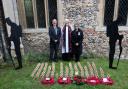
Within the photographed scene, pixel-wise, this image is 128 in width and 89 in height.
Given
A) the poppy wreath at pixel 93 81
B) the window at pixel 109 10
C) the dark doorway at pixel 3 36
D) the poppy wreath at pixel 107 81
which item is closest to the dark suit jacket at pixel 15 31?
the dark doorway at pixel 3 36

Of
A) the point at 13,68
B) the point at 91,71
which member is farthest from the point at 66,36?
the point at 13,68

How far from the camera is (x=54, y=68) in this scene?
7758 millimetres

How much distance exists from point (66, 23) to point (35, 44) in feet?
6.62

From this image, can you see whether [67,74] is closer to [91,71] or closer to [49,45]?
[91,71]

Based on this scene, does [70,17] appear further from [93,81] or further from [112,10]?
[93,81]

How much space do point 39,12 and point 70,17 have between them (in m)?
1.50

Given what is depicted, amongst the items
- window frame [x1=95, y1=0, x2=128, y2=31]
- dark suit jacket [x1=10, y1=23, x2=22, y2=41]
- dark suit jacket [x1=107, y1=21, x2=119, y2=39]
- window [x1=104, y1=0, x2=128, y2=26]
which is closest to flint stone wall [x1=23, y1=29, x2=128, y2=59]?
window frame [x1=95, y1=0, x2=128, y2=31]

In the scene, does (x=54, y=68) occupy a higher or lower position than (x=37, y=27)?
lower

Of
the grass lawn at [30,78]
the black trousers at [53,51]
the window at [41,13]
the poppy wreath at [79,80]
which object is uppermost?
the window at [41,13]

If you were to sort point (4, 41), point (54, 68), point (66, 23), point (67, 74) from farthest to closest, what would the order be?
point (4, 41)
point (66, 23)
point (54, 68)
point (67, 74)

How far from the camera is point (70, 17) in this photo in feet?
28.8

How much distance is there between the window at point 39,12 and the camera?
29.3 ft

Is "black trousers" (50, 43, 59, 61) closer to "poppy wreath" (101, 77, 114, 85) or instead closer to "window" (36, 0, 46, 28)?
"window" (36, 0, 46, 28)

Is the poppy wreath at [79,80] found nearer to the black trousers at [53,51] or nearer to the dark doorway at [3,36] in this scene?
the black trousers at [53,51]
